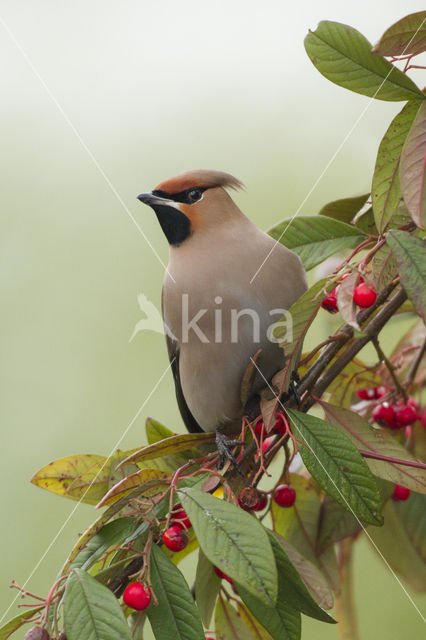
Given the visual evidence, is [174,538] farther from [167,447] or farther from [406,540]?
[406,540]

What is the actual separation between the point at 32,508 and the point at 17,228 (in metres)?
1.46

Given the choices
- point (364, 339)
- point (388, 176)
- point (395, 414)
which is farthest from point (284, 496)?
point (388, 176)

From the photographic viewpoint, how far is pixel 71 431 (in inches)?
144

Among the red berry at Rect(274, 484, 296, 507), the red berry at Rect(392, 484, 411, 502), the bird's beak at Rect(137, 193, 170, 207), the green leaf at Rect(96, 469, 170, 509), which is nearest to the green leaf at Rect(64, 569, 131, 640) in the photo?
the green leaf at Rect(96, 469, 170, 509)

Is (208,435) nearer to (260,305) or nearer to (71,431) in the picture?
(260,305)

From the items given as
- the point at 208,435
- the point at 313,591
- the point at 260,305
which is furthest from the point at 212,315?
the point at 313,591

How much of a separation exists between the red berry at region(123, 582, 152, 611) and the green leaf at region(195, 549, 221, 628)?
216mm

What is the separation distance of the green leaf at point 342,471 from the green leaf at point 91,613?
1.14ft

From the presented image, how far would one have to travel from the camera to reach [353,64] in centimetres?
123

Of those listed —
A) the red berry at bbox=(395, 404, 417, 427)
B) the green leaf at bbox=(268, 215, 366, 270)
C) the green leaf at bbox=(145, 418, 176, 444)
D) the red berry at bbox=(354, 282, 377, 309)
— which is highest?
the green leaf at bbox=(268, 215, 366, 270)

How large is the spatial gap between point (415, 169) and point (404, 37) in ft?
0.65

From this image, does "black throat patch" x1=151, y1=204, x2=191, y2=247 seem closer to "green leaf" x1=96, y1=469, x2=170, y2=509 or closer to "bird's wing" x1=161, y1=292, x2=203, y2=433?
"bird's wing" x1=161, y1=292, x2=203, y2=433

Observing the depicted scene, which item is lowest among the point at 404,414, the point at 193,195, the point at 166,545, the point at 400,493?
the point at 400,493

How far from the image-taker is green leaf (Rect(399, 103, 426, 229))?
1117 mm
